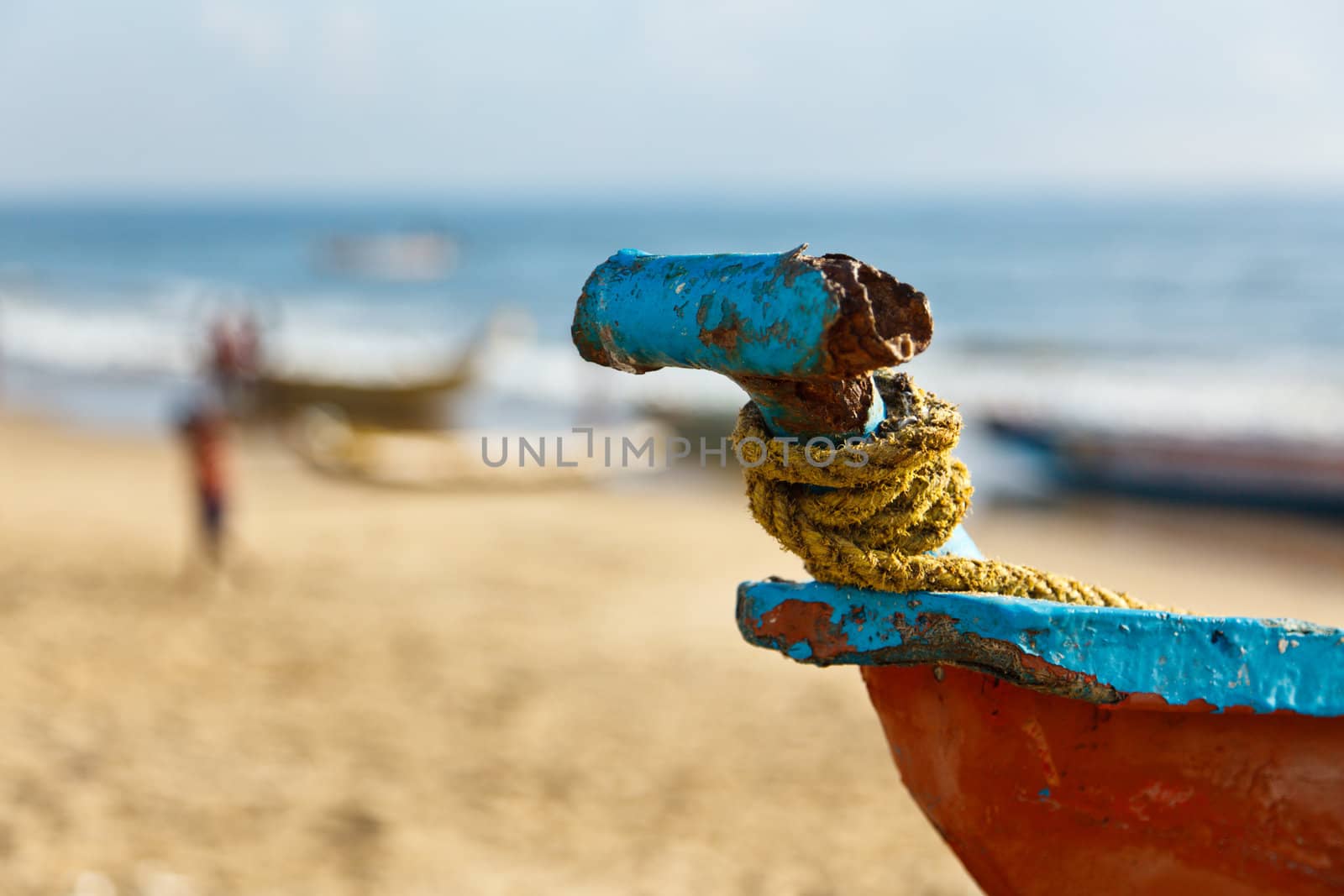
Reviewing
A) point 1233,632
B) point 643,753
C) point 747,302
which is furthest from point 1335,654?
point 643,753

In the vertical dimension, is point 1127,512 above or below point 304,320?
below

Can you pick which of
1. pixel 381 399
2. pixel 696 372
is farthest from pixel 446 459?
pixel 696 372

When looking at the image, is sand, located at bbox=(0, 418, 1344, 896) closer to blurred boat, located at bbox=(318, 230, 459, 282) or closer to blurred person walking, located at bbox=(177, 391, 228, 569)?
blurred person walking, located at bbox=(177, 391, 228, 569)

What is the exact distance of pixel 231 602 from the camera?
827 cm

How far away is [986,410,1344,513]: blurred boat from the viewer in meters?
12.0

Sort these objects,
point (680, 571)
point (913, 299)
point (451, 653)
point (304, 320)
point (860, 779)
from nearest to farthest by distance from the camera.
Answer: point (913, 299) → point (860, 779) → point (451, 653) → point (680, 571) → point (304, 320)

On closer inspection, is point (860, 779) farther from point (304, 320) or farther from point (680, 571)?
point (304, 320)

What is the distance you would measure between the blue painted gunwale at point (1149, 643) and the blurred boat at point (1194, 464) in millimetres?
11318

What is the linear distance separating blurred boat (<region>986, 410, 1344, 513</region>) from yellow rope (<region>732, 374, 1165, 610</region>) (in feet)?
38.0

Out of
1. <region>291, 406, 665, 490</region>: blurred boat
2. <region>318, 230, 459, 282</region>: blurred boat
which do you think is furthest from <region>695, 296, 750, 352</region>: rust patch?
<region>318, 230, 459, 282</region>: blurred boat

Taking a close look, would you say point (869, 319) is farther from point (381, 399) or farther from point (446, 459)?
point (381, 399)

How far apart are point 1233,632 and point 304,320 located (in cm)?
3283

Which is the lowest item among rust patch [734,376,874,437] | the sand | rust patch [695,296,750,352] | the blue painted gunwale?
the sand

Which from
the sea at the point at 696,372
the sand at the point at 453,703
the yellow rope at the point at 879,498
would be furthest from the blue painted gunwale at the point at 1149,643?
the sea at the point at 696,372
